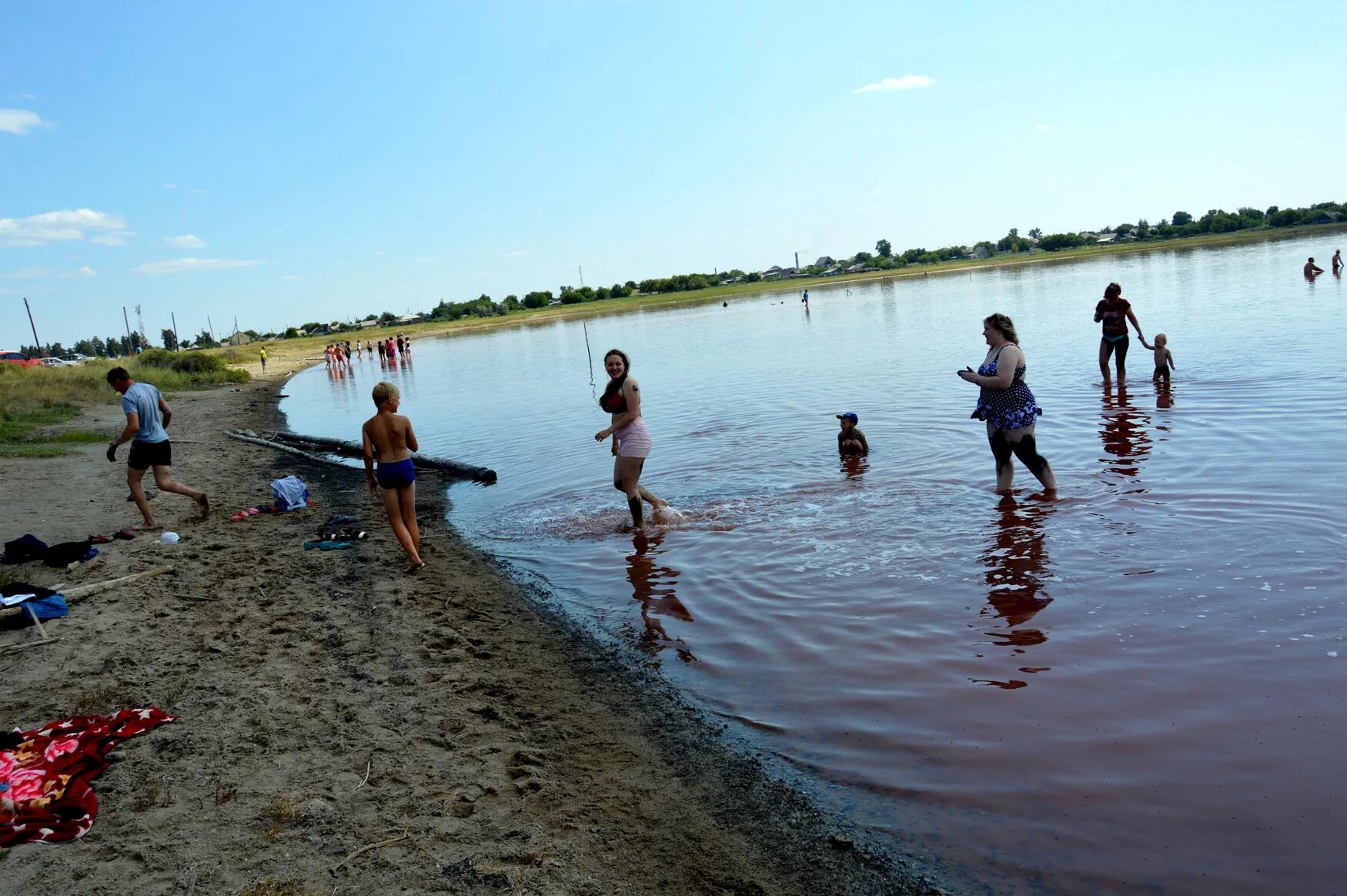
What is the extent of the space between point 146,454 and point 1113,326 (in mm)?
14708

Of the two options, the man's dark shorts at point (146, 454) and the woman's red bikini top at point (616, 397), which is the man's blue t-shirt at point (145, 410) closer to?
the man's dark shorts at point (146, 454)

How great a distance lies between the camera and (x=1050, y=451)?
11.4m

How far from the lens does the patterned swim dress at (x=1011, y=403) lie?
8609 millimetres

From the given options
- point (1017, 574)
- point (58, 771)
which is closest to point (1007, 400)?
point (1017, 574)

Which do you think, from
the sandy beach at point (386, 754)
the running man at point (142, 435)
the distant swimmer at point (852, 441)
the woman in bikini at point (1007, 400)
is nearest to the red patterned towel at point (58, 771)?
the sandy beach at point (386, 754)

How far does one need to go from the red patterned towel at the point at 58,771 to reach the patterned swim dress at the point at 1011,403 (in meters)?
7.08

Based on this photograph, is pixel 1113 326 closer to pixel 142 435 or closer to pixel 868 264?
pixel 142 435

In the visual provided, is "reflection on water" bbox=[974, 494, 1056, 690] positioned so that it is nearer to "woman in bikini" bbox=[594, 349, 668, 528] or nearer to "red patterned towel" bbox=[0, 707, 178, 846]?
"woman in bikini" bbox=[594, 349, 668, 528]

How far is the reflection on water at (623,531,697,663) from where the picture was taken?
666 centimetres

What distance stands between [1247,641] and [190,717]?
20.1 feet

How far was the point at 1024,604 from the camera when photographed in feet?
21.2

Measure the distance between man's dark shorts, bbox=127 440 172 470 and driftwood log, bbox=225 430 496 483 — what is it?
386 cm

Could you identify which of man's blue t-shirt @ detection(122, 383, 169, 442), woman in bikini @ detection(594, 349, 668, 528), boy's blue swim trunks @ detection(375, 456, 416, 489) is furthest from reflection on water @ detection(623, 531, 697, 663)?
man's blue t-shirt @ detection(122, 383, 169, 442)

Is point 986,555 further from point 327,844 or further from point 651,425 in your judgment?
point 651,425
